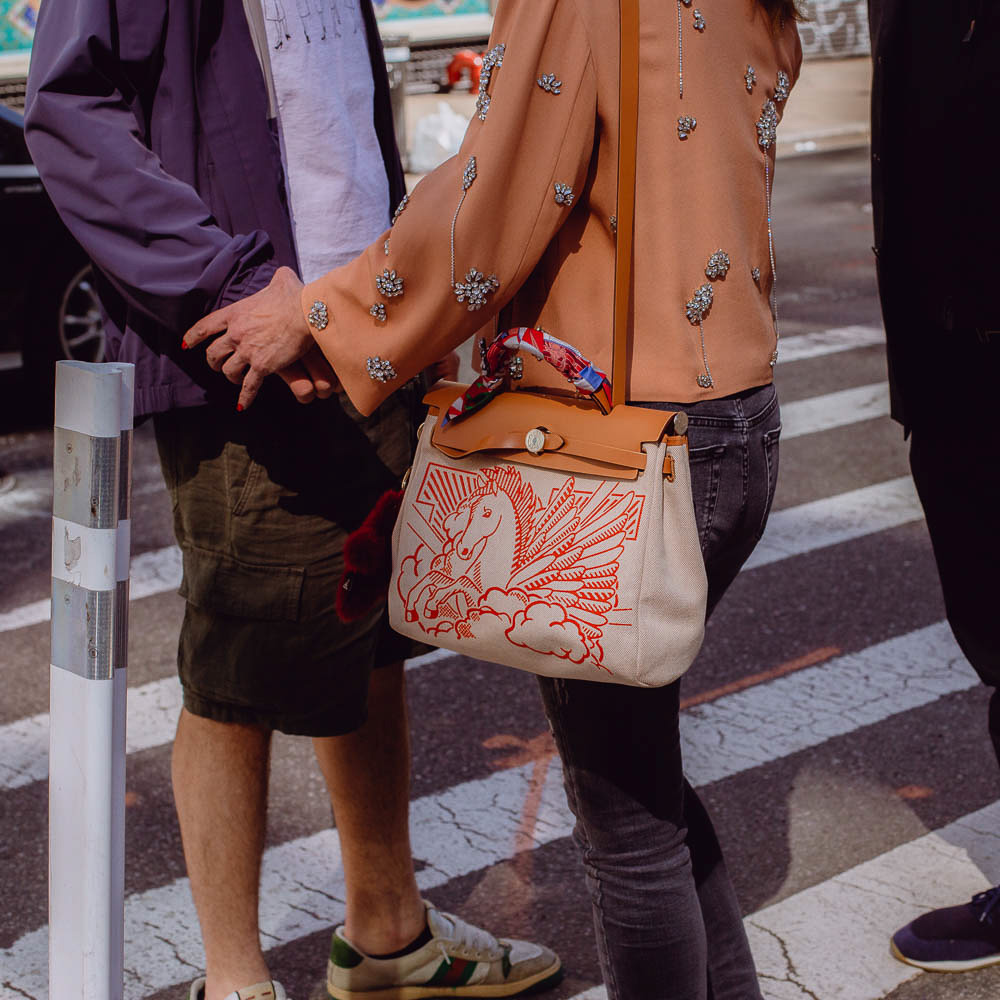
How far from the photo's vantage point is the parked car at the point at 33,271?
706 cm

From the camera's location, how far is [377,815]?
278 centimetres

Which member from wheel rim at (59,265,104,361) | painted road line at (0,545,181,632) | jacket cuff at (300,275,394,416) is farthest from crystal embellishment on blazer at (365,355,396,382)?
wheel rim at (59,265,104,361)

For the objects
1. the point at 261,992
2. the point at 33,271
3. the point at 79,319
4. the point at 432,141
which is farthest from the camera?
the point at 432,141

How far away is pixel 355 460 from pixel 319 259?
333 millimetres

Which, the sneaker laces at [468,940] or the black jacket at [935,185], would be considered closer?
the black jacket at [935,185]

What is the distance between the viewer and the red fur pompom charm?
221 centimetres

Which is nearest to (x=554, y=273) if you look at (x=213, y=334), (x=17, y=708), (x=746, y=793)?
(x=213, y=334)

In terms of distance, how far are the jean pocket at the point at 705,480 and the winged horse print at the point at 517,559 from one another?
0.16 meters

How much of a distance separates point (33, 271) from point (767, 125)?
5781mm

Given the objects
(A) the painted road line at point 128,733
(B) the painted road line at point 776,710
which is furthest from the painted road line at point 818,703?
(A) the painted road line at point 128,733

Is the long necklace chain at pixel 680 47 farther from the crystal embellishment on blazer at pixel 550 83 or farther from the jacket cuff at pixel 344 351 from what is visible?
the jacket cuff at pixel 344 351

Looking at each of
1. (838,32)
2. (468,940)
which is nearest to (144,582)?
(468,940)

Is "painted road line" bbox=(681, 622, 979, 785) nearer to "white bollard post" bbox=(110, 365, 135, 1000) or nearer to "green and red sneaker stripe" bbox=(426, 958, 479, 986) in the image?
"green and red sneaker stripe" bbox=(426, 958, 479, 986)

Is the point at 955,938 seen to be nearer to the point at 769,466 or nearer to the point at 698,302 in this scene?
the point at 769,466
